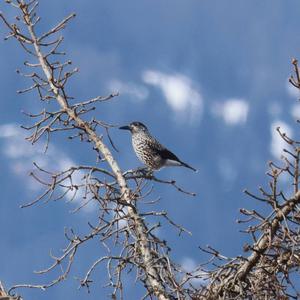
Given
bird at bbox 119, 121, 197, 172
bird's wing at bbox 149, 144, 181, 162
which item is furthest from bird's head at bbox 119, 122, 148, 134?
bird's wing at bbox 149, 144, 181, 162

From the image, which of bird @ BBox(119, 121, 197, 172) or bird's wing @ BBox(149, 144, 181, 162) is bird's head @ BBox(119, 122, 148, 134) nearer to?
bird @ BBox(119, 121, 197, 172)

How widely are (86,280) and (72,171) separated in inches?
60.1

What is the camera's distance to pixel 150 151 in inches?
541

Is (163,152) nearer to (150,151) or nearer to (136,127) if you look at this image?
(150,151)

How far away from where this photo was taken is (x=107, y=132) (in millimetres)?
9680

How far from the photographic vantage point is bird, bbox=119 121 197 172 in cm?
1369

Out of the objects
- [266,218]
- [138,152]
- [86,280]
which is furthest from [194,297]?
[138,152]

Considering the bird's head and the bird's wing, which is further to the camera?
the bird's head

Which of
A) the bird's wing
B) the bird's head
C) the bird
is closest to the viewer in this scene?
the bird

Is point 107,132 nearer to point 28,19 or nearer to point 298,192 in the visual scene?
point 28,19

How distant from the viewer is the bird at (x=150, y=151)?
13.7m

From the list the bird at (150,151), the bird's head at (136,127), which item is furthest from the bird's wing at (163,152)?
the bird's head at (136,127)

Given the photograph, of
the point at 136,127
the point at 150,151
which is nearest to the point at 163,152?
the point at 150,151

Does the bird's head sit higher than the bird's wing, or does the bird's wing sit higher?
the bird's head
